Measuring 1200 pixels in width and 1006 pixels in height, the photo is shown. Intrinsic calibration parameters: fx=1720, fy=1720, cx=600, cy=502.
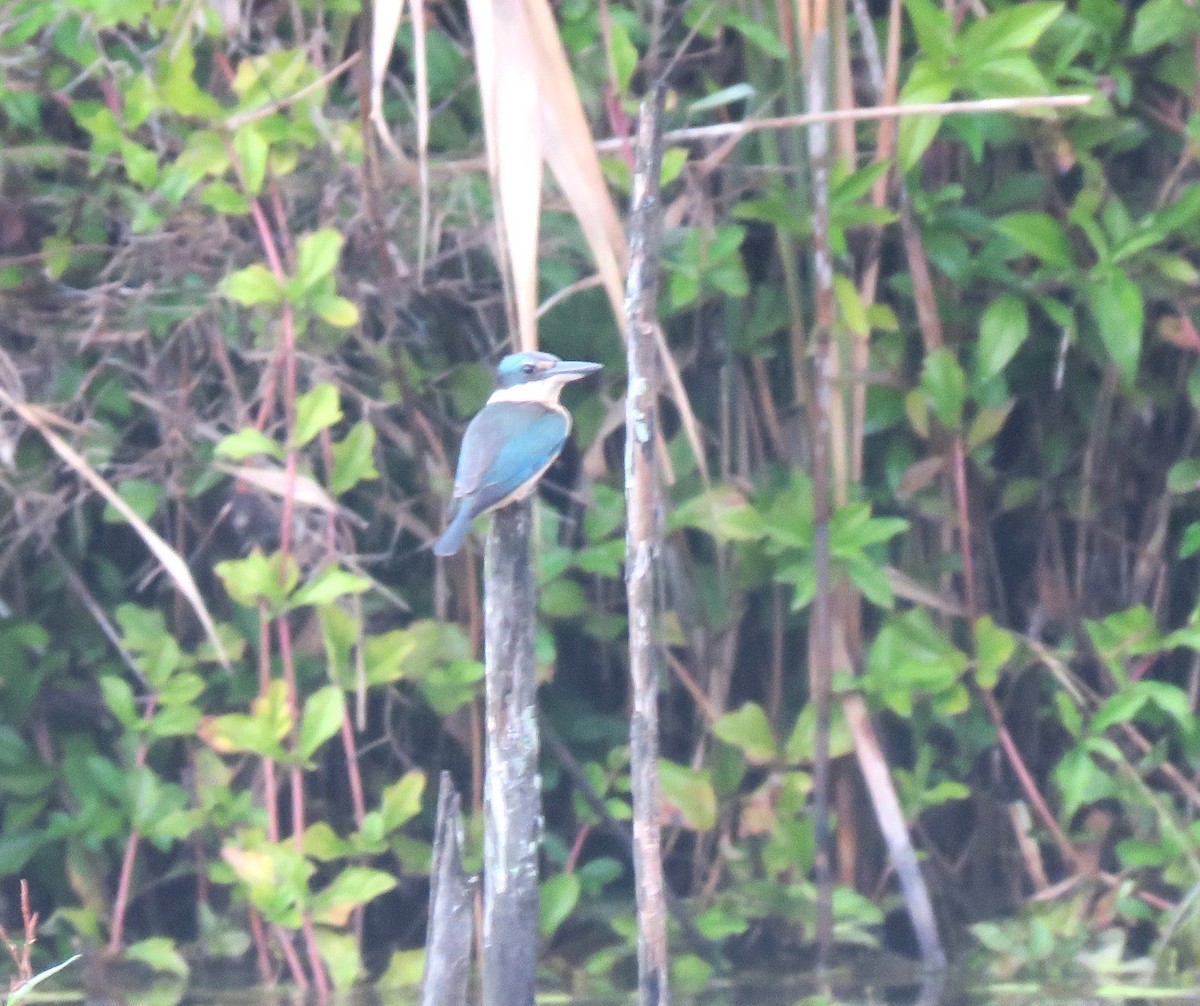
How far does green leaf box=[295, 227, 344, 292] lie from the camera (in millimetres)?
3256

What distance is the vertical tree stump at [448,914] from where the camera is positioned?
2.42 metres

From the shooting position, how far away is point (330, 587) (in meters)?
3.25

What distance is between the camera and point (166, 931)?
13.4 ft

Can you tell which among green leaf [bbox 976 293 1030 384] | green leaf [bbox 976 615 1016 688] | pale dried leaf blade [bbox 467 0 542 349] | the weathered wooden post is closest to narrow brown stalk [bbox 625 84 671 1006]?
the weathered wooden post

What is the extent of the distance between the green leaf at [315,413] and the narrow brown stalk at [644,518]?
106cm

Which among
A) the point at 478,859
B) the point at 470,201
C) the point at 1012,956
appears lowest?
the point at 1012,956

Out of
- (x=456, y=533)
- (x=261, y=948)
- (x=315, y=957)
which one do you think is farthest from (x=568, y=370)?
(x=261, y=948)

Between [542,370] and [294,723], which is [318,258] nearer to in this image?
[542,370]

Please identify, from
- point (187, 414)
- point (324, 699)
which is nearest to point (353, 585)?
point (324, 699)

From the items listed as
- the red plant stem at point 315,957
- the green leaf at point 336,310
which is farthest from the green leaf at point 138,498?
the red plant stem at point 315,957

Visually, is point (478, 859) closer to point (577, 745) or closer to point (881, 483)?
point (577, 745)

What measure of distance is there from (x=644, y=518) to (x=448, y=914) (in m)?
0.64

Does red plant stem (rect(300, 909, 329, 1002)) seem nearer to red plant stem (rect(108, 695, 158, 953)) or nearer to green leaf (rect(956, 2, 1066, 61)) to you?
red plant stem (rect(108, 695, 158, 953))

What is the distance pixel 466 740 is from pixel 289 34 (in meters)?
1.58
